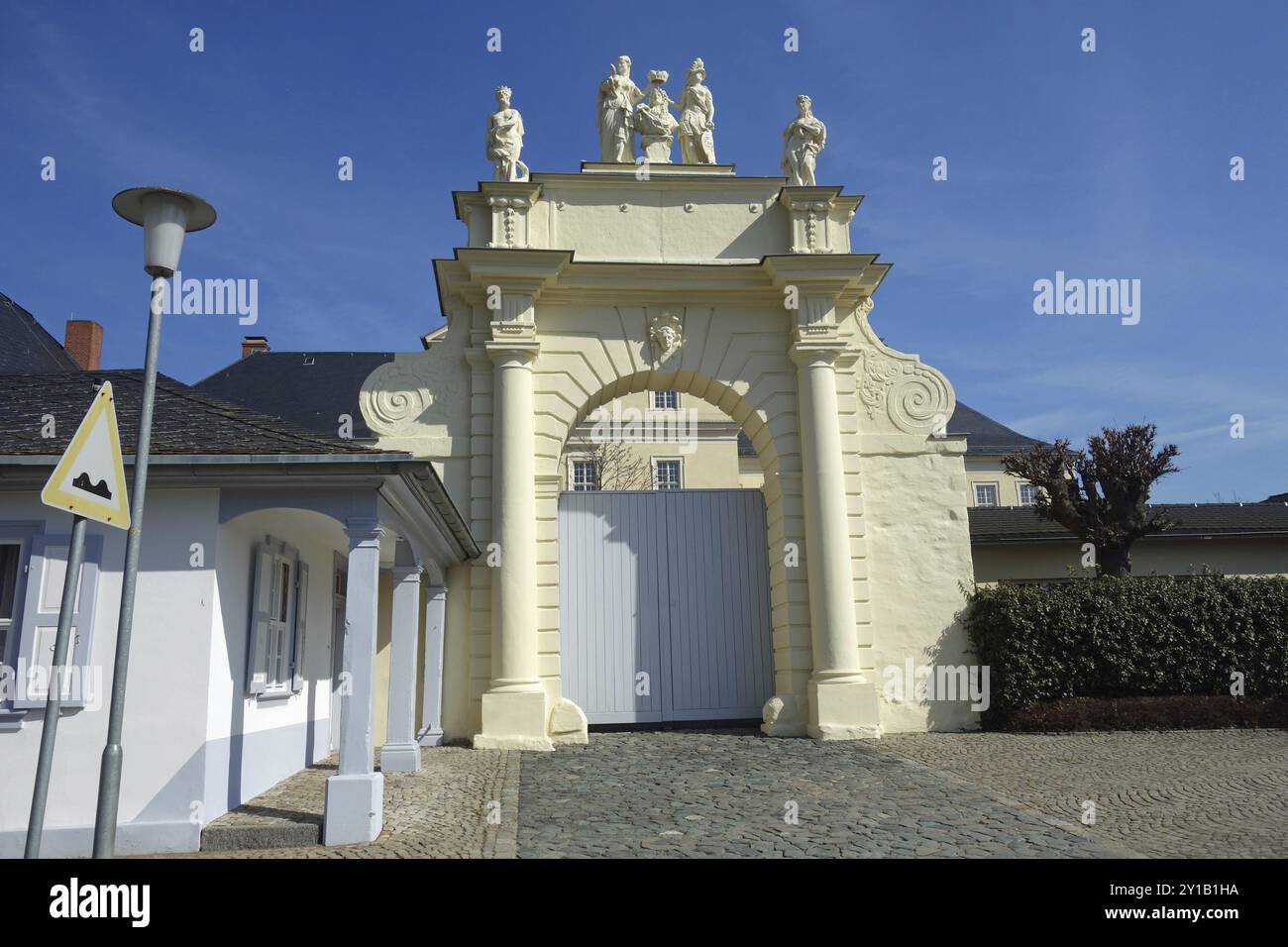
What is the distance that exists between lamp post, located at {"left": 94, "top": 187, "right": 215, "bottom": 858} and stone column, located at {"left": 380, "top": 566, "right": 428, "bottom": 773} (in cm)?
357

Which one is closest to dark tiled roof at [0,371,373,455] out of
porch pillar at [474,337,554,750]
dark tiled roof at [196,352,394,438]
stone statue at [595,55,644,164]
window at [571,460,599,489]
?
porch pillar at [474,337,554,750]

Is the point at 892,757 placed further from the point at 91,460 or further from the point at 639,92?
the point at 639,92

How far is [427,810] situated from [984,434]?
118 feet

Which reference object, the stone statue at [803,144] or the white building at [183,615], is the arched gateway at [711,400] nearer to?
the stone statue at [803,144]

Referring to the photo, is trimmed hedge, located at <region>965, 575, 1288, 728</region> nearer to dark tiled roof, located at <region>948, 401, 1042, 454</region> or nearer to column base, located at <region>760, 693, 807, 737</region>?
column base, located at <region>760, 693, 807, 737</region>

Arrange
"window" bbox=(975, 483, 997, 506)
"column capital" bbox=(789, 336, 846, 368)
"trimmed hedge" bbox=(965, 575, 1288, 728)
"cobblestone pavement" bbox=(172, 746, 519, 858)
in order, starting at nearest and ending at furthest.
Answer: "cobblestone pavement" bbox=(172, 746, 519, 858) → "trimmed hedge" bbox=(965, 575, 1288, 728) → "column capital" bbox=(789, 336, 846, 368) → "window" bbox=(975, 483, 997, 506)

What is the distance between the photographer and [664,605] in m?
13.6

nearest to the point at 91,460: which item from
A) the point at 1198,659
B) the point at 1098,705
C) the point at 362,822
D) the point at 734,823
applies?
the point at 362,822

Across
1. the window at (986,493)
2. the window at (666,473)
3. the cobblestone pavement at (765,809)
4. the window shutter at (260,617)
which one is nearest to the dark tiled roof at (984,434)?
the window at (986,493)

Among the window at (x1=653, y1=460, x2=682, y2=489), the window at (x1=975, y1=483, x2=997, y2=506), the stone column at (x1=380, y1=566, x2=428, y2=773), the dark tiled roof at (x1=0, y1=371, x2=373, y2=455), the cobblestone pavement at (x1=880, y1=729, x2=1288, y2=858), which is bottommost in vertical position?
the cobblestone pavement at (x1=880, y1=729, x2=1288, y2=858)

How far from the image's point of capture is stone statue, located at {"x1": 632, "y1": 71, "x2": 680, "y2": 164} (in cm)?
1452

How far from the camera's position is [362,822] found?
624cm
